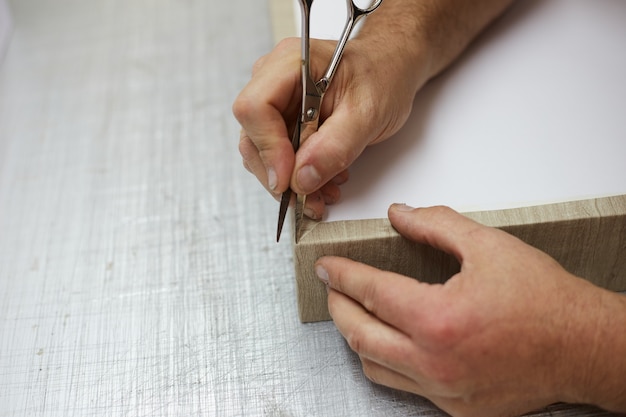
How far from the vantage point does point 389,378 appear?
69 cm

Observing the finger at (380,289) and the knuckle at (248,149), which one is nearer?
the finger at (380,289)

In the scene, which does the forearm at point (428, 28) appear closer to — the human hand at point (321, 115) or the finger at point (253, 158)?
the human hand at point (321, 115)

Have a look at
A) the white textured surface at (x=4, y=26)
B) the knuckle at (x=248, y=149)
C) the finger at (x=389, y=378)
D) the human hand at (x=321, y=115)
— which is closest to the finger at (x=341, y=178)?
the human hand at (x=321, y=115)

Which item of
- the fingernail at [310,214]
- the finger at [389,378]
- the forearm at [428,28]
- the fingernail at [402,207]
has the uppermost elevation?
the forearm at [428,28]

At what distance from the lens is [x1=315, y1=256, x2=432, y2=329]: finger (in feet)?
2.03

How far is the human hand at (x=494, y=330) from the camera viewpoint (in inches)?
23.7

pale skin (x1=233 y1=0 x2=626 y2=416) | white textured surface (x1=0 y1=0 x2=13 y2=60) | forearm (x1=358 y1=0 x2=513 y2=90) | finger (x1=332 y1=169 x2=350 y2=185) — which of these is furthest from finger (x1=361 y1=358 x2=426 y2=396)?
white textured surface (x1=0 y1=0 x2=13 y2=60)

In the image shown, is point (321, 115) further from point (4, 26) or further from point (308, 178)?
point (4, 26)

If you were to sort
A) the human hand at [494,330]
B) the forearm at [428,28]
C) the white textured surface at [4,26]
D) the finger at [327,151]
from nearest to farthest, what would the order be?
the human hand at [494,330]
the finger at [327,151]
the forearm at [428,28]
the white textured surface at [4,26]

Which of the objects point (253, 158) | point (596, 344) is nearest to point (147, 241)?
point (253, 158)

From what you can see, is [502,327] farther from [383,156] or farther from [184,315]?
[184,315]

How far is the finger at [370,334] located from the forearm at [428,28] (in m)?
0.33

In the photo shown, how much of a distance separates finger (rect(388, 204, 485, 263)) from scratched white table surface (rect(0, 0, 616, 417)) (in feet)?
0.67

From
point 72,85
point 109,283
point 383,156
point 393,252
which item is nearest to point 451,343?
point 393,252
